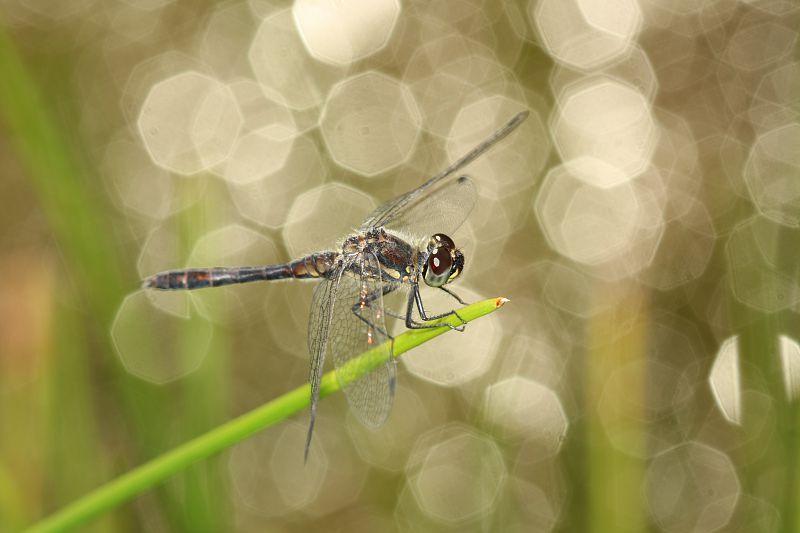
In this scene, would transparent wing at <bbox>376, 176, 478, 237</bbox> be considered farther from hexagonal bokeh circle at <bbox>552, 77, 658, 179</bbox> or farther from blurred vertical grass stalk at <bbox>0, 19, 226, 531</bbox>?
hexagonal bokeh circle at <bbox>552, 77, 658, 179</bbox>

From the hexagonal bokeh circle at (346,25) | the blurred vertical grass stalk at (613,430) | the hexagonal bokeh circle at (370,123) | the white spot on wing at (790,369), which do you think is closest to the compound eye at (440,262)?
the blurred vertical grass stalk at (613,430)

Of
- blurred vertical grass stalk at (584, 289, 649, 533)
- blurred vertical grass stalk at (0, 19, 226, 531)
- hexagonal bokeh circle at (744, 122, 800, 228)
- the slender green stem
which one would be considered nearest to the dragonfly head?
blurred vertical grass stalk at (584, 289, 649, 533)

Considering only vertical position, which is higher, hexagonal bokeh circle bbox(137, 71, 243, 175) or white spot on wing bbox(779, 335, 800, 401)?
hexagonal bokeh circle bbox(137, 71, 243, 175)

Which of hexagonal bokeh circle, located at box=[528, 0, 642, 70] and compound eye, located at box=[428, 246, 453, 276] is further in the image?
hexagonal bokeh circle, located at box=[528, 0, 642, 70]

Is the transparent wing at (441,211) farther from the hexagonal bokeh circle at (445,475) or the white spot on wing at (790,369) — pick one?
the white spot on wing at (790,369)

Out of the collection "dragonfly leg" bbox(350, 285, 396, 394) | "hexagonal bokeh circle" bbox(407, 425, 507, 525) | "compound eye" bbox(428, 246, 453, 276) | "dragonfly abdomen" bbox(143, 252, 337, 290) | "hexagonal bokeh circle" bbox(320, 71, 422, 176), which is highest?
"hexagonal bokeh circle" bbox(320, 71, 422, 176)

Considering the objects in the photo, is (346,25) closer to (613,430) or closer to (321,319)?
(321,319)
